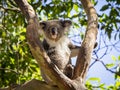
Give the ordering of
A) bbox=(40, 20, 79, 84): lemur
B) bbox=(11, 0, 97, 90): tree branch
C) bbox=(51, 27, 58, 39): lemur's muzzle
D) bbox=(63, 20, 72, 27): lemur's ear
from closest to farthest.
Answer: bbox=(11, 0, 97, 90): tree branch → bbox=(40, 20, 79, 84): lemur → bbox=(51, 27, 58, 39): lemur's muzzle → bbox=(63, 20, 72, 27): lemur's ear

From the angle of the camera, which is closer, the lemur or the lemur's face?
the lemur

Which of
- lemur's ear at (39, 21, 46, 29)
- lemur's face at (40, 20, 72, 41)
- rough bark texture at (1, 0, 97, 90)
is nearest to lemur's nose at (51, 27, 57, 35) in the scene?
lemur's face at (40, 20, 72, 41)

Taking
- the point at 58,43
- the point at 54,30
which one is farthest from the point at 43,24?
the point at 58,43

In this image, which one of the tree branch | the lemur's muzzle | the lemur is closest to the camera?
the tree branch

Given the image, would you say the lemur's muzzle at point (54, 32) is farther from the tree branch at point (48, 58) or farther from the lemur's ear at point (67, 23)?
the tree branch at point (48, 58)

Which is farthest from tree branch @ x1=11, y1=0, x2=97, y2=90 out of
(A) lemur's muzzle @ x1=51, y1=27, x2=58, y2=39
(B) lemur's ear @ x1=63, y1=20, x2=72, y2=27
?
(B) lemur's ear @ x1=63, y1=20, x2=72, y2=27

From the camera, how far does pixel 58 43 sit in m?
5.83

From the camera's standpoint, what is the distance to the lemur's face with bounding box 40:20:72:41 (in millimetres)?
5801

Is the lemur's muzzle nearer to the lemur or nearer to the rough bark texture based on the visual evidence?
the lemur

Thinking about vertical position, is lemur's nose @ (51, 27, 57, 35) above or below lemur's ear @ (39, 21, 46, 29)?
below

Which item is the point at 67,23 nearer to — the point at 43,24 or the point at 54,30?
the point at 54,30

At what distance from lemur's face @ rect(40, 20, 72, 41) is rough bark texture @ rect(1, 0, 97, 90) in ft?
5.35

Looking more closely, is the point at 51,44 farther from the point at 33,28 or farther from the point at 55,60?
the point at 33,28

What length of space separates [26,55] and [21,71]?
301mm
